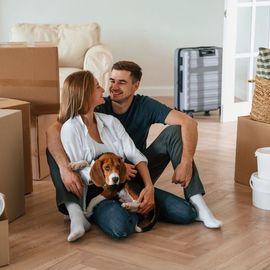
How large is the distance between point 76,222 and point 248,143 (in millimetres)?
1224

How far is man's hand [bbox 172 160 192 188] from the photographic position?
278 cm

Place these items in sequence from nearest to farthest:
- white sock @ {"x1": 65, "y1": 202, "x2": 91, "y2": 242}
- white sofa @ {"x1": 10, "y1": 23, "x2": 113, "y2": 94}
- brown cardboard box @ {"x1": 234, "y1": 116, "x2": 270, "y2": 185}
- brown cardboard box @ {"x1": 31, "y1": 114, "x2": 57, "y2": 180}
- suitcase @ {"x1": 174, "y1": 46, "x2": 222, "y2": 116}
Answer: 1. white sock @ {"x1": 65, "y1": 202, "x2": 91, "y2": 242}
2. brown cardboard box @ {"x1": 234, "y1": 116, "x2": 270, "y2": 185}
3. brown cardboard box @ {"x1": 31, "y1": 114, "x2": 57, "y2": 180}
4. suitcase @ {"x1": 174, "y1": 46, "x2": 222, "y2": 116}
5. white sofa @ {"x1": 10, "y1": 23, "x2": 113, "y2": 94}

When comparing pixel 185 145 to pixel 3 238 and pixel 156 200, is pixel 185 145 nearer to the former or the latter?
pixel 156 200

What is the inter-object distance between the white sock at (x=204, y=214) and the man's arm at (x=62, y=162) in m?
0.54

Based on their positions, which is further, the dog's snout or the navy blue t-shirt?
the navy blue t-shirt

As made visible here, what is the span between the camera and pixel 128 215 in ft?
8.64

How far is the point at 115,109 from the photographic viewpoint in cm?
297

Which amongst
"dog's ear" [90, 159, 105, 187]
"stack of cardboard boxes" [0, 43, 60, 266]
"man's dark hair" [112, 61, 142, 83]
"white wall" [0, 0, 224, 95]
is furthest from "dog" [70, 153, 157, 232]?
"white wall" [0, 0, 224, 95]

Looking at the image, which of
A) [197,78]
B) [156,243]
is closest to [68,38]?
[197,78]

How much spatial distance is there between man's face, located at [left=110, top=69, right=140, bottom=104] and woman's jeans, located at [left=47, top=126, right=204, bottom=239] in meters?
0.27

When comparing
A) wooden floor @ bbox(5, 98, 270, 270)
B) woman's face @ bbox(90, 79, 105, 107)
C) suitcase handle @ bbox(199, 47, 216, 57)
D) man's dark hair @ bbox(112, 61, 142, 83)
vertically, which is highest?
man's dark hair @ bbox(112, 61, 142, 83)

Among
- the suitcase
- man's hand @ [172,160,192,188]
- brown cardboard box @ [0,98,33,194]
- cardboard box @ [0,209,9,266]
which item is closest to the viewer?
cardboard box @ [0,209,9,266]

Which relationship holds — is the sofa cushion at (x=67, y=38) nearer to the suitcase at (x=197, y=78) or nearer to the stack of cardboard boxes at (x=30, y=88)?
the suitcase at (x=197, y=78)

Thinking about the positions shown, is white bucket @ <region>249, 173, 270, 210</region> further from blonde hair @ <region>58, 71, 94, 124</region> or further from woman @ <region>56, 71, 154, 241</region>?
blonde hair @ <region>58, 71, 94, 124</region>
